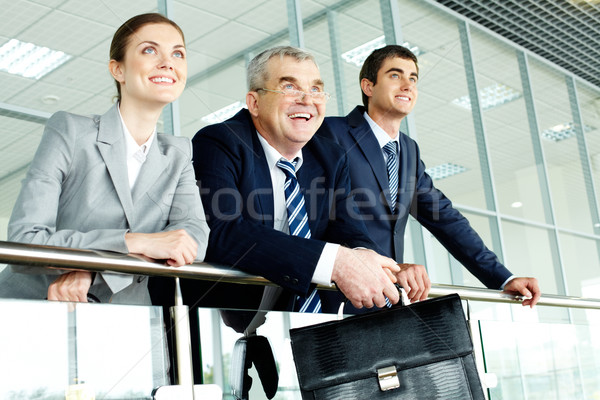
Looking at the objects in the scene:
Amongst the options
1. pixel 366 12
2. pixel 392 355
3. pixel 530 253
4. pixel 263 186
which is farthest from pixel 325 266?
pixel 530 253

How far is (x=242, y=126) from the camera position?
216cm

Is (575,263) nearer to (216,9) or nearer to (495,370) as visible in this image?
(216,9)

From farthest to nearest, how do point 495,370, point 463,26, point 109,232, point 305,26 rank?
point 463,26
point 305,26
point 495,370
point 109,232

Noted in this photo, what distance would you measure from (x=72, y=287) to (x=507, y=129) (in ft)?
21.7

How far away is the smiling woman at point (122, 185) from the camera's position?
1.42 meters

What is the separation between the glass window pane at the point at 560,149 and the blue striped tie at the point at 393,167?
5439 millimetres

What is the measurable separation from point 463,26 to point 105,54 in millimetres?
4270

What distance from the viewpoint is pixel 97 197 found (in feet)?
5.45

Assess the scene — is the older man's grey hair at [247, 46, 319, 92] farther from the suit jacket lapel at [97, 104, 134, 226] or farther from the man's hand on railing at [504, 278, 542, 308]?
the man's hand on railing at [504, 278, 542, 308]

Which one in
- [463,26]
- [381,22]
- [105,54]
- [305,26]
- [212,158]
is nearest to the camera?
[212,158]

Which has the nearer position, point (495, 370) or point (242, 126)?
point (242, 126)

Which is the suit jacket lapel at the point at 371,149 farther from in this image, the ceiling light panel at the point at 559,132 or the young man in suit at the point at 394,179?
the ceiling light panel at the point at 559,132

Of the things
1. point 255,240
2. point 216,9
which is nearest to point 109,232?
point 255,240

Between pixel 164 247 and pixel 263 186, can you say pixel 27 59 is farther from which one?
pixel 164 247
